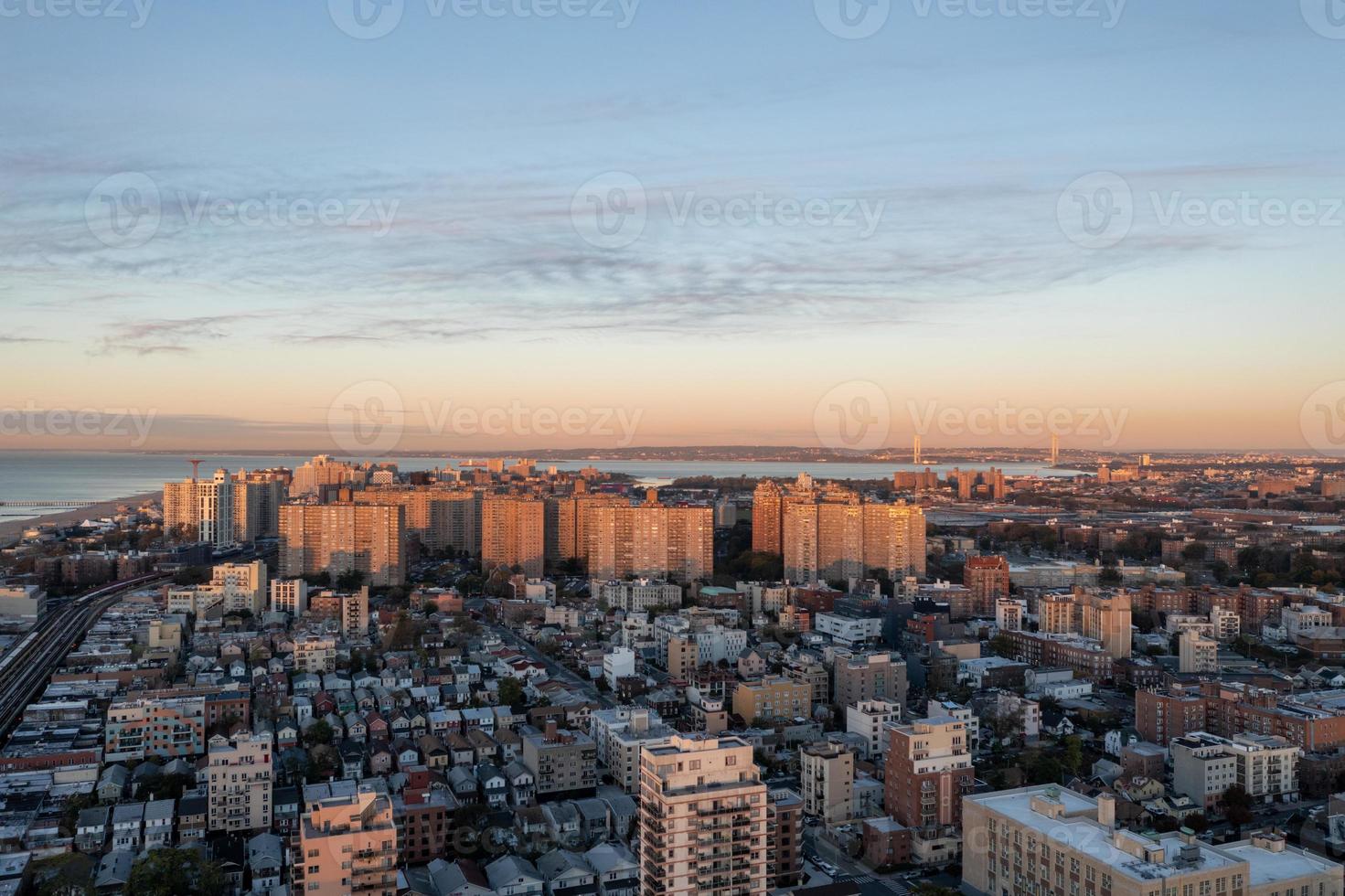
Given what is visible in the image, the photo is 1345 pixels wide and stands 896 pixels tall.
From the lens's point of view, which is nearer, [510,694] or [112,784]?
[112,784]

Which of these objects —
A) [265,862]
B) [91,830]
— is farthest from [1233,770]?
[91,830]

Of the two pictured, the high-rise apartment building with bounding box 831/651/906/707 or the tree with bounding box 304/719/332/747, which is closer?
the tree with bounding box 304/719/332/747

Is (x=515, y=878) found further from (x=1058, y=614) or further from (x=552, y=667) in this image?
(x=1058, y=614)

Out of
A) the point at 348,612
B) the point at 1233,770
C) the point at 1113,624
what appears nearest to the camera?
the point at 1233,770

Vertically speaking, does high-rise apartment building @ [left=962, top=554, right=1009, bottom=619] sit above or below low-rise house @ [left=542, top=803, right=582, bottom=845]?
above

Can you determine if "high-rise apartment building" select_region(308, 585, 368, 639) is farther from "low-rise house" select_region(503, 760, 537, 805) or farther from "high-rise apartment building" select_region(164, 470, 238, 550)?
"high-rise apartment building" select_region(164, 470, 238, 550)

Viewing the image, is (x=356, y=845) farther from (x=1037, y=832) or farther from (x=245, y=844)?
(x=1037, y=832)

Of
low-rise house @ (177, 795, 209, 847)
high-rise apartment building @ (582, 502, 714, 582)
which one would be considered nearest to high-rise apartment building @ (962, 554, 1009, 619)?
high-rise apartment building @ (582, 502, 714, 582)
